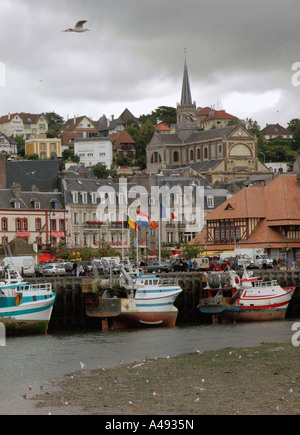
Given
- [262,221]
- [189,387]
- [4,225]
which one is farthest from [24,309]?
[4,225]

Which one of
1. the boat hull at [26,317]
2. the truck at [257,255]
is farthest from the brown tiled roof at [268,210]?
the boat hull at [26,317]

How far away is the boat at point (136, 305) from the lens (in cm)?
6031

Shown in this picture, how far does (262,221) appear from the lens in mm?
92062

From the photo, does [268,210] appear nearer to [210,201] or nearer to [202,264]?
[202,264]

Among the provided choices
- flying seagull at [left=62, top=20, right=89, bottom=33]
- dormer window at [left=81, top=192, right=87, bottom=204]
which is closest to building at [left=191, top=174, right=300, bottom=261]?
dormer window at [left=81, top=192, right=87, bottom=204]

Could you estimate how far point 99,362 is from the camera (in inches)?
1748

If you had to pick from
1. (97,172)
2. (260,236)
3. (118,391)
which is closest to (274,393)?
(118,391)

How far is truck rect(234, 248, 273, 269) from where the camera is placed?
81625 mm

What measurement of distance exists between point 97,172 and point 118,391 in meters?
135

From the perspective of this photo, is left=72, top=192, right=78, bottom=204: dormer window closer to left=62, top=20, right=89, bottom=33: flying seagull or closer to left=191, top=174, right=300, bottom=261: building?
left=191, top=174, right=300, bottom=261: building

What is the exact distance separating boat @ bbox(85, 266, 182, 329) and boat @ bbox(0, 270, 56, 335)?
152 inches

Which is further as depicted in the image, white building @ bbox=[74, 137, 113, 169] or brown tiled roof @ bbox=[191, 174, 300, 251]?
white building @ bbox=[74, 137, 113, 169]

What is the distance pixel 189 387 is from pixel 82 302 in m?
28.7
